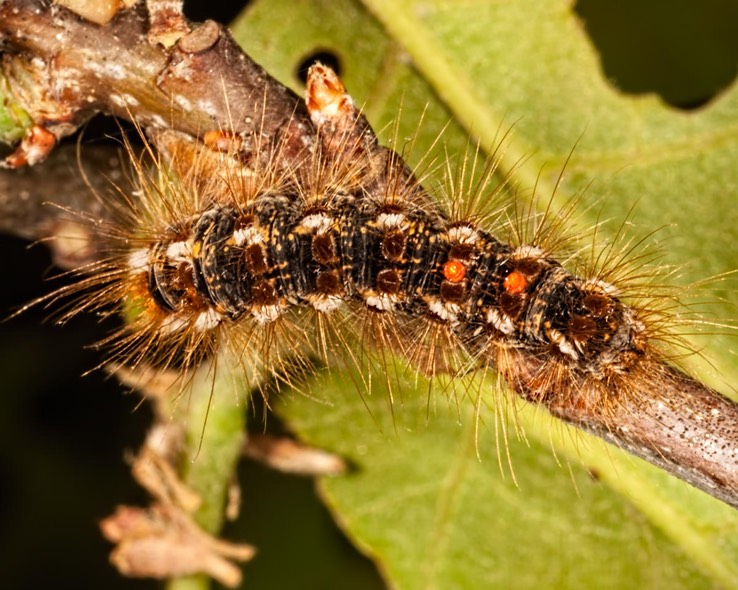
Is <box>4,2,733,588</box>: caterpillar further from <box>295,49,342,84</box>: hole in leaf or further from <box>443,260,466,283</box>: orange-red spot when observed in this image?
<box>295,49,342,84</box>: hole in leaf

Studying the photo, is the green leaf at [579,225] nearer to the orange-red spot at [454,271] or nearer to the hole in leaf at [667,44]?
the hole in leaf at [667,44]

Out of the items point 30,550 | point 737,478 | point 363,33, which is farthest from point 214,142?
point 30,550

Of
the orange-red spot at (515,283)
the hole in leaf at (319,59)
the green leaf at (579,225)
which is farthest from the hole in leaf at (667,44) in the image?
the orange-red spot at (515,283)

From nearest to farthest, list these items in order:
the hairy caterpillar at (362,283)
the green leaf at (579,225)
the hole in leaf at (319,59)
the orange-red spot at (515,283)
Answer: the hairy caterpillar at (362,283), the orange-red spot at (515,283), the green leaf at (579,225), the hole in leaf at (319,59)

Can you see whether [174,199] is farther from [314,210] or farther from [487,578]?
[487,578]

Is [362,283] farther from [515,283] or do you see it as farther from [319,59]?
[319,59]
